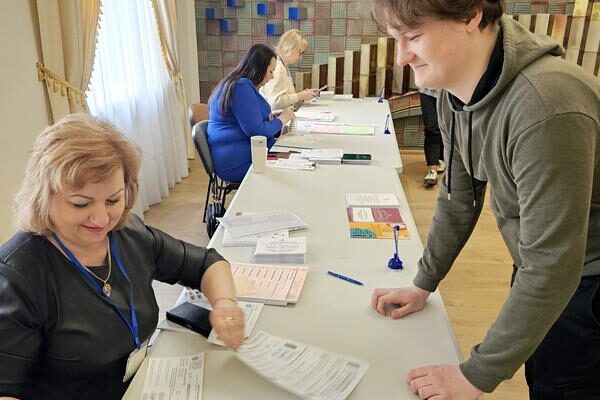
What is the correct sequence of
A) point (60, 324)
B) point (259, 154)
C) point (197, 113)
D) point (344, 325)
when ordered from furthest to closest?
point (197, 113), point (259, 154), point (344, 325), point (60, 324)

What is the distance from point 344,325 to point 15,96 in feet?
6.70

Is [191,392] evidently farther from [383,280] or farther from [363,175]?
[363,175]

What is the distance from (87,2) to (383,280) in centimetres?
245

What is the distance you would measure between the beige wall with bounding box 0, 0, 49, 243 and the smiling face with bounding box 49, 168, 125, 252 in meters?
1.48

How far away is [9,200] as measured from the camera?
8.05 ft

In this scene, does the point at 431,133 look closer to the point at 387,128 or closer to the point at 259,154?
the point at 387,128

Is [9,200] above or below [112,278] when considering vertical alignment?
below

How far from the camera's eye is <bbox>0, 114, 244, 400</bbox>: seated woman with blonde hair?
0.99m

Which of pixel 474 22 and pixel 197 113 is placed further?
pixel 197 113

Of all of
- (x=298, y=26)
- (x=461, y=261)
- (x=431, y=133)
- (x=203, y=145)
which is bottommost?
(x=461, y=261)

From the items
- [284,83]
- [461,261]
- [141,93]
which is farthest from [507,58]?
[141,93]

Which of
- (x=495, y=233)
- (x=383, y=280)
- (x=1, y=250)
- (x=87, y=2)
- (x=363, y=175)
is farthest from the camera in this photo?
(x=495, y=233)

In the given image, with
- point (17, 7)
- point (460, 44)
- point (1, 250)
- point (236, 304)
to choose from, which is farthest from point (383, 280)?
point (17, 7)

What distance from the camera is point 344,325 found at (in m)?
1.27
